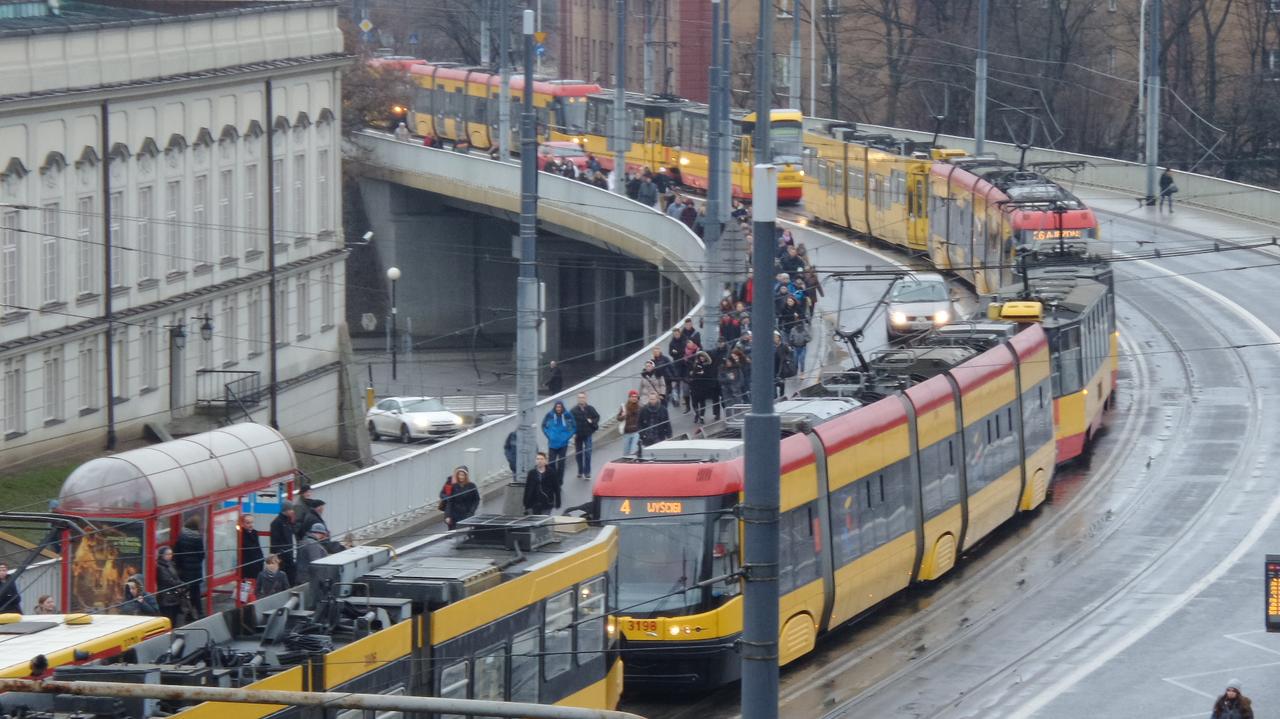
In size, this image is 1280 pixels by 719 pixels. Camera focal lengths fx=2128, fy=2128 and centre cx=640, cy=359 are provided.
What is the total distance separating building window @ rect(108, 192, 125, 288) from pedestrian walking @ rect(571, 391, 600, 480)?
13.7 m

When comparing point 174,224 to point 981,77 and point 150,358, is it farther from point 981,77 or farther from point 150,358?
point 981,77

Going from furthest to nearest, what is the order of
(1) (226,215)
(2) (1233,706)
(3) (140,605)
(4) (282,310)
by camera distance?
(4) (282,310) < (1) (226,215) < (2) (1233,706) < (3) (140,605)

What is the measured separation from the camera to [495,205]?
6669 centimetres

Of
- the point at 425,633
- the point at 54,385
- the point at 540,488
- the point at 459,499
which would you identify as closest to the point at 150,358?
the point at 54,385

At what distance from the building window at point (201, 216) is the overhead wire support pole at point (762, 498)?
106 feet

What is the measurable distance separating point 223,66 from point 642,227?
13310mm

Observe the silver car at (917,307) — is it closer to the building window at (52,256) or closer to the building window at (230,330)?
the building window at (230,330)

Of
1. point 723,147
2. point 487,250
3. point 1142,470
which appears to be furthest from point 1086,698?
point 487,250

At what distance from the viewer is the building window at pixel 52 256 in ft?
121

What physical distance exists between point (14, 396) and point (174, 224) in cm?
718

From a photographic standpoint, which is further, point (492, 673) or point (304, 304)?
point (304, 304)

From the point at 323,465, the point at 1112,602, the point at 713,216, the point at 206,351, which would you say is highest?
the point at 713,216

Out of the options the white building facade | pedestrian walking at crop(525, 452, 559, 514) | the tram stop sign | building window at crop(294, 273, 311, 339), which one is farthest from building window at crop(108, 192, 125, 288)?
the tram stop sign

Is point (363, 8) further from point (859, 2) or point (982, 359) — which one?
point (982, 359)
